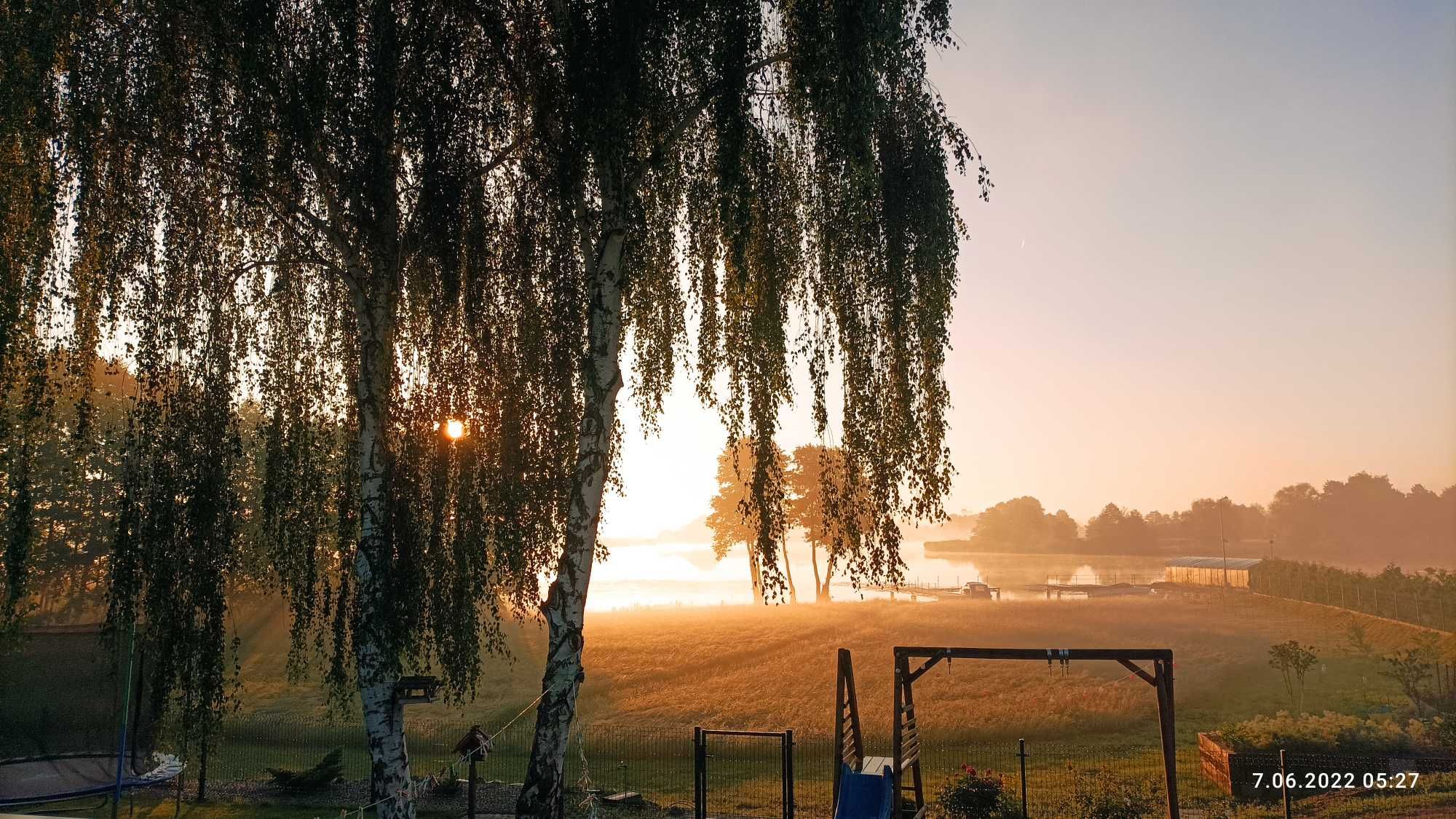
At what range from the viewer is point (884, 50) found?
30.4 feet

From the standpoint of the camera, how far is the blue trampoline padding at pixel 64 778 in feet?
47.7

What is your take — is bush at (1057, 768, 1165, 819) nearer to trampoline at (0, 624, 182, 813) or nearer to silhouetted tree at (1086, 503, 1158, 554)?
trampoline at (0, 624, 182, 813)

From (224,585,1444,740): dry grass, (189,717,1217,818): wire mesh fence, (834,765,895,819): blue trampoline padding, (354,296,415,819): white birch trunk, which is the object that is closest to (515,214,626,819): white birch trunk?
(354,296,415,819): white birch trunk

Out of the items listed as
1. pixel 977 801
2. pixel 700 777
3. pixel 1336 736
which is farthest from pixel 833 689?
pixel 700 777

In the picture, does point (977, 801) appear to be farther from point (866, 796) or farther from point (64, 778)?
point (64, 778)

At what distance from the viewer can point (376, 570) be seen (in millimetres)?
9172

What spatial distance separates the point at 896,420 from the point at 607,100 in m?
4.76

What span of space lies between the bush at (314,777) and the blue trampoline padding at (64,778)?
6.81 ft

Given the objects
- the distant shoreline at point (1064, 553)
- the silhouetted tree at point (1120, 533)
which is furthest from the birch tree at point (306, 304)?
Result: the silhouetted tree at point (1120, 533)

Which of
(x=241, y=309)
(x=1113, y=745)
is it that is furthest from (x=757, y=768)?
(x=241, y=309)

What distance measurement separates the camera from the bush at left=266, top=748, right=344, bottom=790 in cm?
1792

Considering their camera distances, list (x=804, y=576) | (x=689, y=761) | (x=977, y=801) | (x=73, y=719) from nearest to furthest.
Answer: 1. (x=977, y=801)
2. (x=73, y=719)
3. (x=689, y=761)
4. (x=804, y=576)

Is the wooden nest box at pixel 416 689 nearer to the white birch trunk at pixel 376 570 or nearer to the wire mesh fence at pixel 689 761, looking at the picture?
the white birch trunk at pixel 376 570

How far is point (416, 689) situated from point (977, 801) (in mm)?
9547
